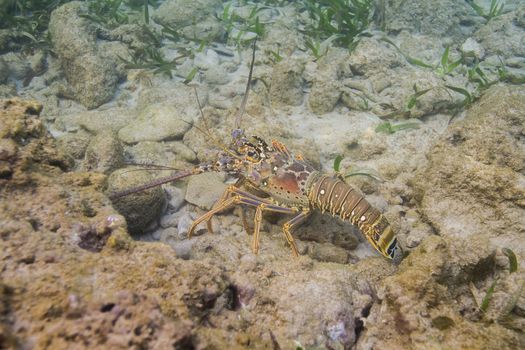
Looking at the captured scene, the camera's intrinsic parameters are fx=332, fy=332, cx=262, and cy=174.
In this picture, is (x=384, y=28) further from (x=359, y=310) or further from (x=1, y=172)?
(x=1, y=172)

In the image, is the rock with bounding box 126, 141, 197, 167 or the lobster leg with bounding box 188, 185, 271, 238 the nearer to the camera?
the lobster leg with bounding box 188, 185, 271, 238

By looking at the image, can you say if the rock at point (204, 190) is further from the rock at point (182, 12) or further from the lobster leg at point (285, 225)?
the rock at point (182, 12)

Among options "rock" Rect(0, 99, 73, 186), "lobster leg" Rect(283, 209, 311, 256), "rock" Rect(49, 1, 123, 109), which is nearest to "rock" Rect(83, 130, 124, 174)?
"rock" Rect(0, 99, 73, 186)

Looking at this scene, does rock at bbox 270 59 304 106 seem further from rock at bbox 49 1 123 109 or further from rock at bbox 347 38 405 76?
rock at bbox 49 1 123 109

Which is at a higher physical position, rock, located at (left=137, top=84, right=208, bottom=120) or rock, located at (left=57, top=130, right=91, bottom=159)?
rock, located at (left=137, top=84, right=208, bottom=120)

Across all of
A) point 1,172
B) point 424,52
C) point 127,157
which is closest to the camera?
point 1,172

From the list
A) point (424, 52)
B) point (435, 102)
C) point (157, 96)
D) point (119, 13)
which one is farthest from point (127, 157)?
point (424, 52)
